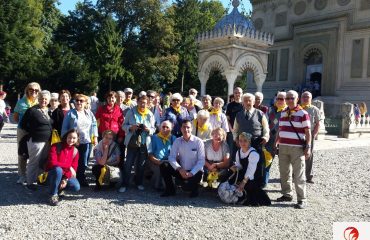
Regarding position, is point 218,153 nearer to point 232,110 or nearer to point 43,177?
point 232,110

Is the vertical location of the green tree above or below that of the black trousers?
above

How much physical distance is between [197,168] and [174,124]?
3.99ft

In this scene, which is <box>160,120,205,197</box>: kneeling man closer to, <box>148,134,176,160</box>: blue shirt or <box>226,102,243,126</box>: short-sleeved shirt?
<box>148,134,176,160</box>: blue shirt

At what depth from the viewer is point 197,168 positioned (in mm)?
6094

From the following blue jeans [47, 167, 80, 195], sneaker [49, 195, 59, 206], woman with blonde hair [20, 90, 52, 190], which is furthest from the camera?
woman with blonde hair [20, 90, 52, 190]

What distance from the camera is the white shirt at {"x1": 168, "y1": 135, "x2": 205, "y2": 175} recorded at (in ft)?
20.3

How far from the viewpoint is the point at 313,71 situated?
85.8 feet

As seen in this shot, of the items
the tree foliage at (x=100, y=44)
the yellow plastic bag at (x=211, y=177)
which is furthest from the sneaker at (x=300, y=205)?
the tree foliage at (x=100, y=44)

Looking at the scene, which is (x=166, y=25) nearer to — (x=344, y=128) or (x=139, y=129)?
(x=344, y=128)

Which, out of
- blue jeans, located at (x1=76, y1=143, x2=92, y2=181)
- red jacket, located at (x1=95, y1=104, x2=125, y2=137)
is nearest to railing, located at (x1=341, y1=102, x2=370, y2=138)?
red jacket, located at (x1=95, y1=104, x2=125, y2=137)

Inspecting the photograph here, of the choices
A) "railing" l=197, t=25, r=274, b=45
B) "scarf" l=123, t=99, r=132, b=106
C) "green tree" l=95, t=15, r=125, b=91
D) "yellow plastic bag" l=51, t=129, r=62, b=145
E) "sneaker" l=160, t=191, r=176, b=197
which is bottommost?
"sneaker" l=160, t=191, r=176, b=197

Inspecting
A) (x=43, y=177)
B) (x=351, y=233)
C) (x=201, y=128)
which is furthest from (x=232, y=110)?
(x=351, y=233)

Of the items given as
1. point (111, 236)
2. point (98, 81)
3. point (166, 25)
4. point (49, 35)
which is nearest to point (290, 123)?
point (111, 236)

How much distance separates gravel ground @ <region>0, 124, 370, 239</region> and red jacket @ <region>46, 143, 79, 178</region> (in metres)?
0.46
